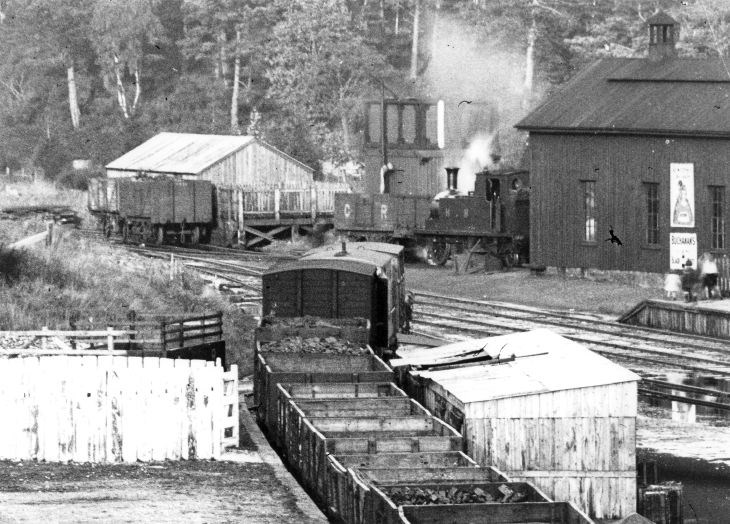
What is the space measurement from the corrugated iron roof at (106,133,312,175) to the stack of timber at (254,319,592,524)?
116 feet

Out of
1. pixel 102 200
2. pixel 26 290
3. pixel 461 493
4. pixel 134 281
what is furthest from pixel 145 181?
pixel 461 493

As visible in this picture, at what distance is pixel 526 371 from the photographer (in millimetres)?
23875

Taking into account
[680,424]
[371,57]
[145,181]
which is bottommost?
[680,424]

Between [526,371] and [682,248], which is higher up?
[682,248]

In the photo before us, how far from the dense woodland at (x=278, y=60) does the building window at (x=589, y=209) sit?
20.2 m

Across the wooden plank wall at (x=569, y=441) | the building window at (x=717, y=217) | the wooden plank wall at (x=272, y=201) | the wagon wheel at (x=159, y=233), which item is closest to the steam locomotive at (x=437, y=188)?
the wooden plank wall at (x=272, y=201)

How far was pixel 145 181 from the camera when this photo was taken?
5728 cm

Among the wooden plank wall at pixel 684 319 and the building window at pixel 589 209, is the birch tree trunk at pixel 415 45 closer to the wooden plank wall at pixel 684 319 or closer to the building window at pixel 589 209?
the building window at pixel 589 209

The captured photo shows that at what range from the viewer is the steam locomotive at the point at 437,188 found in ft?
160

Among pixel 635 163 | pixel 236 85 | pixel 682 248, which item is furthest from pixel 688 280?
pixel 236 85

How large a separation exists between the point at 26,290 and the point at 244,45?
161 feet

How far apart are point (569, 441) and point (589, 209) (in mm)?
23417

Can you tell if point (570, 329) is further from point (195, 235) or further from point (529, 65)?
point (529, 65)

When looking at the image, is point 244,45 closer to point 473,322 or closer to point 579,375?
point 473,322
